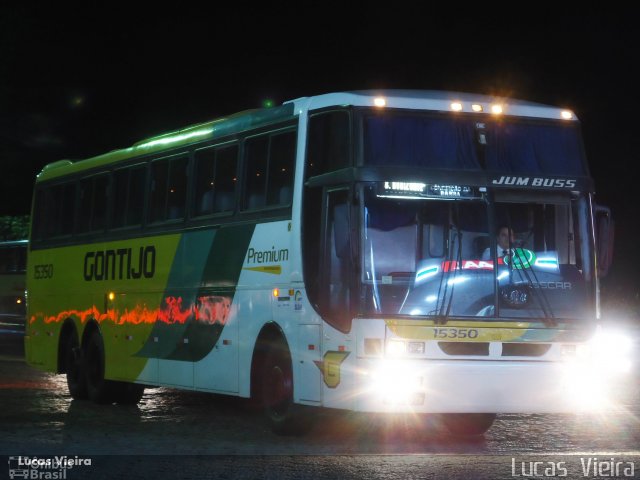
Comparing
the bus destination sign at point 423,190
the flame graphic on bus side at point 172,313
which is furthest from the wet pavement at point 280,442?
the bus destination sign at point 423,190

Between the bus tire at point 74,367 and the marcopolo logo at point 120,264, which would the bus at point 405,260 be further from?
the bus tire at point 74,367

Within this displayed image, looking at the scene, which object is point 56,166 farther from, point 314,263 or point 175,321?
point 314,263

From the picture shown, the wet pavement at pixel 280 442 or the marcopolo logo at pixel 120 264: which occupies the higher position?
the marcopolo logo at pixel 120 264

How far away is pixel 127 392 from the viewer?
1831cm

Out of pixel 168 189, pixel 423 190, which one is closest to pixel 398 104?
pixel 423 190

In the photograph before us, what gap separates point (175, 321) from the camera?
1616cm

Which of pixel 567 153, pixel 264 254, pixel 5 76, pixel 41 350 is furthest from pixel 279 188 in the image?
pixel 5 76

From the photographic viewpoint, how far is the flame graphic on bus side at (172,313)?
591 inches

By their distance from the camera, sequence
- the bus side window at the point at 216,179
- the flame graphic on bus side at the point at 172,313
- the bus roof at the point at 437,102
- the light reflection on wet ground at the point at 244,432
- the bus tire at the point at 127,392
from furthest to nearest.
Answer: the bus tire at the point at 127,392
the flame graphic on bus side at the point at 172,313
the bus side window at the point at 216,179
the bus roof at the point at 437,102
the light reflection on wet ground at the point at 244,432

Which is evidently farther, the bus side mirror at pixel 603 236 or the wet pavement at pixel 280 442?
the bus side mirror at pixel 603 236

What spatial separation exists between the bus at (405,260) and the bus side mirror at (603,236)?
22 millimetres

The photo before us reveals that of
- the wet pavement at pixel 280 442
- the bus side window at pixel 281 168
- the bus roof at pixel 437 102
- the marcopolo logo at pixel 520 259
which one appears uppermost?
the bus roof at pixel 437 102

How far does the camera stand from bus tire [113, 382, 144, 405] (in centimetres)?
1819

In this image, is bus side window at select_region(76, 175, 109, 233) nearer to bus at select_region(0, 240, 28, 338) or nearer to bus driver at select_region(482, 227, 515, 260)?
bus driver at select_region(482, 227, 515, 260)
